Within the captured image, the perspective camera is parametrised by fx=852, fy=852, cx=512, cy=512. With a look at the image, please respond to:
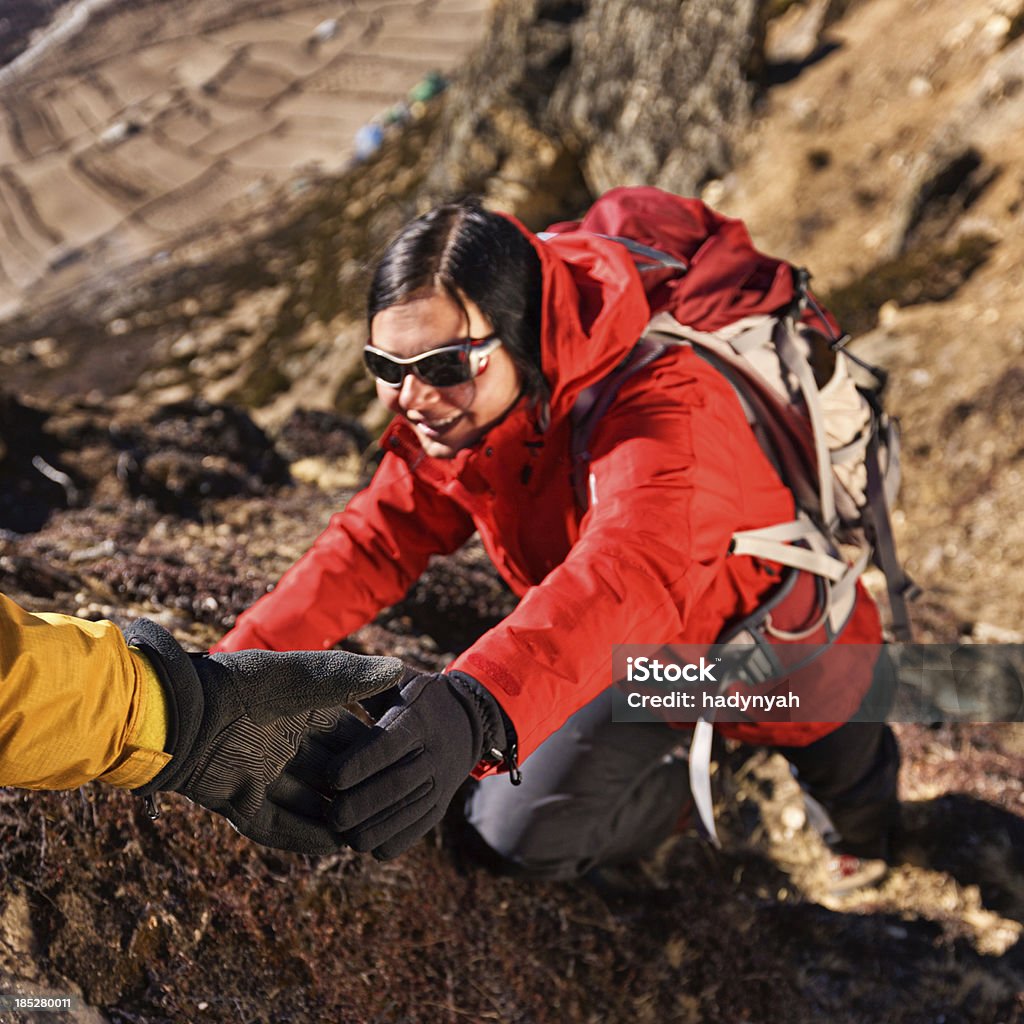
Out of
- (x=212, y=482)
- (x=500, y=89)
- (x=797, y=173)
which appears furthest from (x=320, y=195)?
(x=212, y=482)

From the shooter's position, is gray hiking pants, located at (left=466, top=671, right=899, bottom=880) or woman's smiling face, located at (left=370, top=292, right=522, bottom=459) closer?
woman's smiling face, located at (left=370, top=292, right=522, bottom=459)

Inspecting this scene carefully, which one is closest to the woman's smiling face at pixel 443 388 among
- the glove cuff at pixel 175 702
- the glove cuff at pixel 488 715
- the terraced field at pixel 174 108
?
the glove cuff at pixel 488 715

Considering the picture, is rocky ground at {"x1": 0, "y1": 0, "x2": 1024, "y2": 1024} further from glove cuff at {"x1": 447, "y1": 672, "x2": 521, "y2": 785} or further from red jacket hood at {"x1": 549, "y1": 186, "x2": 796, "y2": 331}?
glove cuff at {"x1": 447, "y1": 672, "x2": 521, "y2": 785}

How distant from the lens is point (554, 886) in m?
3.62

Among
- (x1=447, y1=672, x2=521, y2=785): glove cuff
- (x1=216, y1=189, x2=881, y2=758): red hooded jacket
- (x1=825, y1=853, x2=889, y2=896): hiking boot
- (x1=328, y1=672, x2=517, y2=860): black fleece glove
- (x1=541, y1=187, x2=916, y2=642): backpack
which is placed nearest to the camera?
(x1=328, y1=672, x2=517, y2=860): black fleece glove

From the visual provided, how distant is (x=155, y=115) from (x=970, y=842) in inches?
4449

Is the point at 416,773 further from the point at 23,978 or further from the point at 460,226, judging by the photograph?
the point at 460,226

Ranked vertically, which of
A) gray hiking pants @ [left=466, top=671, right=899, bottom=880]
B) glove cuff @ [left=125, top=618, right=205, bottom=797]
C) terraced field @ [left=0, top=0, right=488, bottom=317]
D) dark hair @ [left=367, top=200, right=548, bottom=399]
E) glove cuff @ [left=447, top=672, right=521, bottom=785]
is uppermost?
dark hair @ [left=367, top=200, right=548, bottom=399]

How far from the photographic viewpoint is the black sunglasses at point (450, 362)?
8.87ft

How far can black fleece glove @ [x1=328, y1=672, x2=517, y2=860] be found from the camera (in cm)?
190

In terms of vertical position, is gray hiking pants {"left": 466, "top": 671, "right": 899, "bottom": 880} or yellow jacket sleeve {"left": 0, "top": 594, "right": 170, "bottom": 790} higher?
yellow jacket sleeve {"left": 0, "top": 594, "right": 170, "bottom": 790}

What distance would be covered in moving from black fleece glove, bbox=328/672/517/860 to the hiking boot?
3.21m

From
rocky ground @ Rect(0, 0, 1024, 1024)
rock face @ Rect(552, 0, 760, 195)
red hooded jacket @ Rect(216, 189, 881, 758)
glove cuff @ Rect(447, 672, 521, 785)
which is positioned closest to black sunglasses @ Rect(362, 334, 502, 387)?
red hooded jacket @ Rect(216, 189, 881, 758)

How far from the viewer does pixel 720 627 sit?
3.10 m
